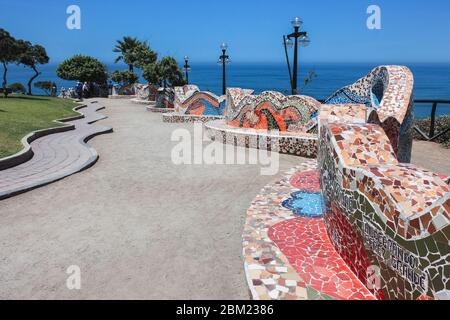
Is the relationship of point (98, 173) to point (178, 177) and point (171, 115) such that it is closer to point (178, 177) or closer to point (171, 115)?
point (178, 177)

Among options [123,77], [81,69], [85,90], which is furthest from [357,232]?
[123,77]

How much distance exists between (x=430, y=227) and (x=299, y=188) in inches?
189

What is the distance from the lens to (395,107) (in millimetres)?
7633

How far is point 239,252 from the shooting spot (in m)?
5.20

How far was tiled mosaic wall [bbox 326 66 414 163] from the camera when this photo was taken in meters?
7.24

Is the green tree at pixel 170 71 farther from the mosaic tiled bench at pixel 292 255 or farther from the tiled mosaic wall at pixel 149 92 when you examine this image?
the mosaic tiled bench at pixel 292 255

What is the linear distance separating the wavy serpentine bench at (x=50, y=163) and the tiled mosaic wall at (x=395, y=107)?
7.16 meters

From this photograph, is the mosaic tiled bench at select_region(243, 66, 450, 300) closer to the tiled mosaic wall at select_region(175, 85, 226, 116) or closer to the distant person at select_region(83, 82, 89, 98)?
the tiled mosaic wall at select_region(175, 85, 226, 116)

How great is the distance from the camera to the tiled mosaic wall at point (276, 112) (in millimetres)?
12469

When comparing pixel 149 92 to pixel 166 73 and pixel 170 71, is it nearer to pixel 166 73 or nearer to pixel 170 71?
pixel 166 73

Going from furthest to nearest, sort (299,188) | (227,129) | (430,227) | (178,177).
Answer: (227,129) → (178,177) → (299,188) → (430,227)

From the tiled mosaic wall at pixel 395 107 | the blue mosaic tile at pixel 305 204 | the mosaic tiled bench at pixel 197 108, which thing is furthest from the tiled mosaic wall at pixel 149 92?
the blue mosaic tile at pixel 305 204

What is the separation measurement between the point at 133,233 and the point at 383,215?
12.7 feet

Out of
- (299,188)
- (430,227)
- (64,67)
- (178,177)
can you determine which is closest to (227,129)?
(178,177)
